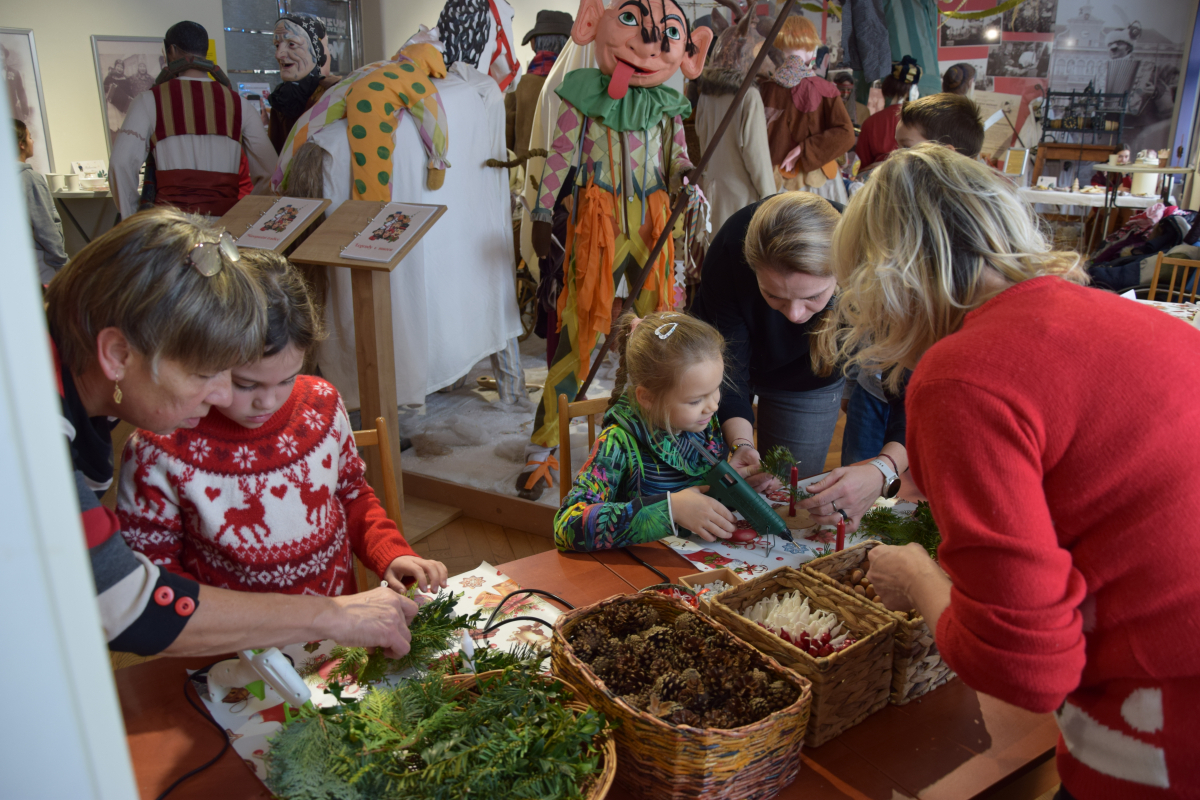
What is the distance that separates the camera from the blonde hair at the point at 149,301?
3.20ft

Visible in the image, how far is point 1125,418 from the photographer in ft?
2.63

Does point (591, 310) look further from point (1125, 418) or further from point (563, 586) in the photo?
point (1125, 418)

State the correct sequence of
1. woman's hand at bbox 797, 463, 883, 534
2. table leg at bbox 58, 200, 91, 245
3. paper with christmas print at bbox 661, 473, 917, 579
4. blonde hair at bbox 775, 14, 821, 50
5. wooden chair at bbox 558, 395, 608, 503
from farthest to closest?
table leg at bbox 58, 200, 91, 245 < blonde hair at bbox 775, 14, 821, 50 < wooden chair at bbox 558, 395, 608, 503 < woman's hand at bbox 797, 463, 883, 534 < paper with christmas print at bbox 661, 473, 917, 579

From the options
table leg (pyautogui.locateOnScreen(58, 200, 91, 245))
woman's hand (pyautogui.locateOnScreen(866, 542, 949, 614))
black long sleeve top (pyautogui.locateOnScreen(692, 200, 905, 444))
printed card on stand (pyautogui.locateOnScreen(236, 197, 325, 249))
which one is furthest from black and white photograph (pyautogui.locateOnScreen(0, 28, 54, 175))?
woman's hand (pyautogui.locateOnScreen(866, 542, 949, 614))

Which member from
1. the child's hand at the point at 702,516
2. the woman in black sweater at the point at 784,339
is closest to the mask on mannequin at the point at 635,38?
the woman in black sweater at the point at 784,339

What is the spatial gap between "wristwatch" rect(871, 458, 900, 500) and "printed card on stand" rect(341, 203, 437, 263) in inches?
62.1

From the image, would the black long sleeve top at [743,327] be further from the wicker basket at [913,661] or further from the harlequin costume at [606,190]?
the harlequin costume at [606,190]

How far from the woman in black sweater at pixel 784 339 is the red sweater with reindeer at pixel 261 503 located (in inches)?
33.6

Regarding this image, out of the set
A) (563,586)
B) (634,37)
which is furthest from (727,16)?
(563,586)

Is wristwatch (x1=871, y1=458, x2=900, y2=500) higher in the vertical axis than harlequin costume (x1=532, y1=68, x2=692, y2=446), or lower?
lower

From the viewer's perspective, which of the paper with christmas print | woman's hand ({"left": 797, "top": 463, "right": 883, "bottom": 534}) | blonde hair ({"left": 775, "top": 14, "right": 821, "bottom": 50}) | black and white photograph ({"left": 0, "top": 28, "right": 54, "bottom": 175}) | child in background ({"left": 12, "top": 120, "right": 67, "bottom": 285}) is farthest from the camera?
black and white photograph ({"left": 0, "top": 28, "right": 54, "bottom": 175})

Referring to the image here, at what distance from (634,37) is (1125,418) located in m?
2.51

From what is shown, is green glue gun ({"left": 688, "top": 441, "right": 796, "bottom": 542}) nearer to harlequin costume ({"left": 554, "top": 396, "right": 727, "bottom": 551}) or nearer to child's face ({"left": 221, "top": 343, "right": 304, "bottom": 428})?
harlequin costume ({"left": 554, "top": 396, "right": 727, "bottom": 551})

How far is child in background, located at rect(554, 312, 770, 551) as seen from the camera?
158cm
